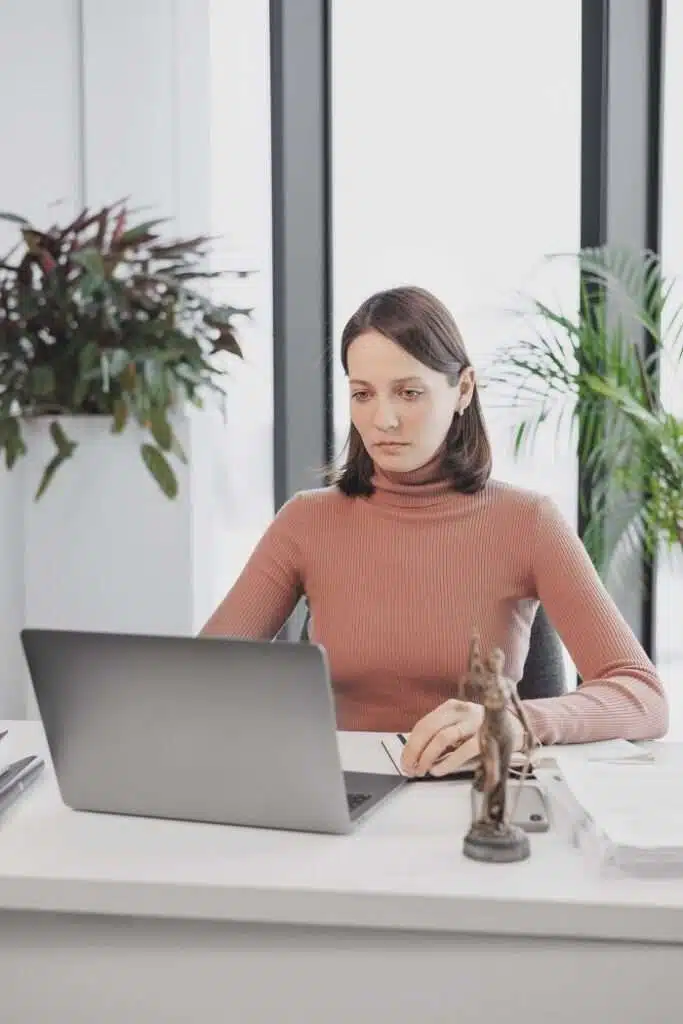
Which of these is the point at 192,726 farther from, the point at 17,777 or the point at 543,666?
the point at 543,666

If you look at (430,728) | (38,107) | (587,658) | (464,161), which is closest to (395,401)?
(587,658)

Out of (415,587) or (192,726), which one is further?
(415,587)

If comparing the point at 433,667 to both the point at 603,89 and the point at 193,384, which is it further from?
the point at 603,89

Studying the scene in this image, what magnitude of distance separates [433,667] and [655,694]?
35cm

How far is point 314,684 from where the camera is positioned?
1.14 m

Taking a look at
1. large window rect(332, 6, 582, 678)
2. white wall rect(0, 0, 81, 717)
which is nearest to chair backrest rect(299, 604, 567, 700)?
large window rect(332, 6, 582, 678)

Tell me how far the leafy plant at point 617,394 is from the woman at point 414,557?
0.94 meters

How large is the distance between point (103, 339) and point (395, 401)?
1.15m

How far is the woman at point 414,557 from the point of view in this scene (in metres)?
1.89

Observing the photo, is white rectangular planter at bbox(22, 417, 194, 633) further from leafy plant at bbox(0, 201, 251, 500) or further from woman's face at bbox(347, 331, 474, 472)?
woman's face at bbox(347, 331, 474, 472)

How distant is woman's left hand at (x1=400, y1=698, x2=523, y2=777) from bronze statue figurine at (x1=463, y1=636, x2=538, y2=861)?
20cm

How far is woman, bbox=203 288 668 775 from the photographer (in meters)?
1.89

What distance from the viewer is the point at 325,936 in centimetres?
109

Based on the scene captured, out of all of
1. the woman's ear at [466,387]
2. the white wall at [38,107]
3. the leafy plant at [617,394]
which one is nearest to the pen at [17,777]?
the woman's ear at [466,387]
